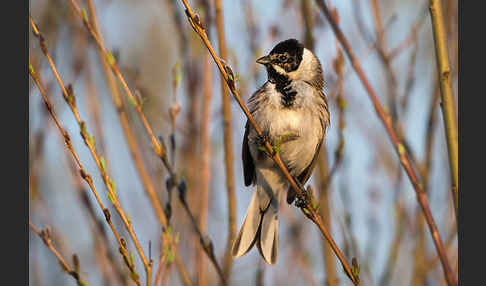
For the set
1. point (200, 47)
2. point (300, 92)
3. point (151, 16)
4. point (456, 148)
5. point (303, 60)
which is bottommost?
point (456, 148)

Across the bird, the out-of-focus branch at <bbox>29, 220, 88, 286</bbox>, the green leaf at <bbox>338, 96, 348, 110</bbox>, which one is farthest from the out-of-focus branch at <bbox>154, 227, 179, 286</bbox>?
the green leaf at <bbox>338, 96, 348, 110</bbox>

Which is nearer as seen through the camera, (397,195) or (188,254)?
(397,195)

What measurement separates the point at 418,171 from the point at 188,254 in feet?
5.69

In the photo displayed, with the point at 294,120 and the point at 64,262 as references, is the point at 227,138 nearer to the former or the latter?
the point at 294,120

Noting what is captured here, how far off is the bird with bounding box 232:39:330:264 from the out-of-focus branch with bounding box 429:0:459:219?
1.31 metres

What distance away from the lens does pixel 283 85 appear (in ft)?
11.6

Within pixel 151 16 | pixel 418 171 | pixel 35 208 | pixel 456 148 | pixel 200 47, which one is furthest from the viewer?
pixel 151 16

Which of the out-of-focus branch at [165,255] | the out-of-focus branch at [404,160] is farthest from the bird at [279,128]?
the out-of-focus branch at [404,160]

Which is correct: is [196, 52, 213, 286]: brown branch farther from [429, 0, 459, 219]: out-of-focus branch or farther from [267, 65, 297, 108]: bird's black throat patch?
[429, 0, 459, 219]: out-of-focus branch

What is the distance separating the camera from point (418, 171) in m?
3.39

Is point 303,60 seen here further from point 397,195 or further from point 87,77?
point 87,77

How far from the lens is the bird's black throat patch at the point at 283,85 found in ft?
11.3

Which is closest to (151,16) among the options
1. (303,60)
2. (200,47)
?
(200,47)

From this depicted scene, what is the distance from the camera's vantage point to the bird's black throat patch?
136 inches
